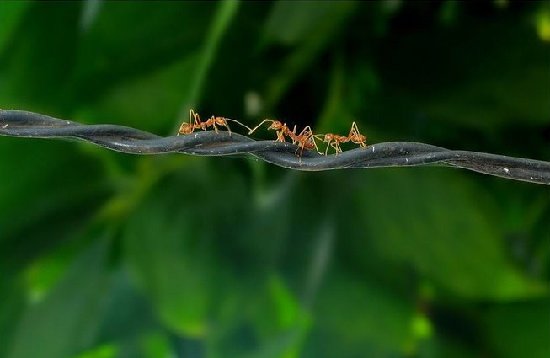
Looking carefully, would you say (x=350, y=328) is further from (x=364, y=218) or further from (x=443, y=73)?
(x=443, y=73)

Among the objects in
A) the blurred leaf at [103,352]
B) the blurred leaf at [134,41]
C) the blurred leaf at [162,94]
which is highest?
the blurred leaf at [134,41]

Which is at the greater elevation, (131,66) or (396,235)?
(131,66)

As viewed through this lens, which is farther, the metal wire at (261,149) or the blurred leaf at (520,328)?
the blurred leaf at (520,328)

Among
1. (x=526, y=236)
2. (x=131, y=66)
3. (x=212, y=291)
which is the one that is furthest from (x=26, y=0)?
(x=526, y=236)

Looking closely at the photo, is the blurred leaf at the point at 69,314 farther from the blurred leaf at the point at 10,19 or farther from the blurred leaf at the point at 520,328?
the blurred leaf at the point at 520,328

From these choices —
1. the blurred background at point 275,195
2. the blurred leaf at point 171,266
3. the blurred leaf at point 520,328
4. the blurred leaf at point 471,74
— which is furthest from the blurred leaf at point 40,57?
the blurred leaf at point 520,328

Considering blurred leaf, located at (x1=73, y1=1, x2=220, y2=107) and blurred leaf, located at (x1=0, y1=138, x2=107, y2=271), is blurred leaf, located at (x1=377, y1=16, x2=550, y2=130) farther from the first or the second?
blurred leaf, located at (x1=0, y1=138, x2=107, y2=271)

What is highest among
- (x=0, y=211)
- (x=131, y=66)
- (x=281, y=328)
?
(x=131, y=66)
